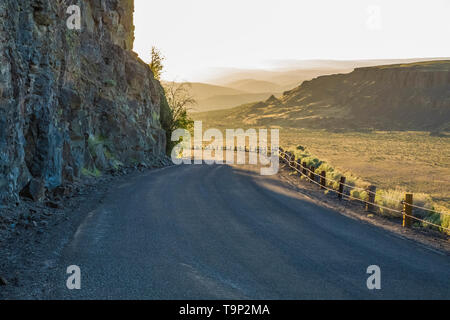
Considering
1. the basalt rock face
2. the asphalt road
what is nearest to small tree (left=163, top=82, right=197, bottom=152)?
the basalt rock face

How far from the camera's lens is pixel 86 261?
868 centimetres

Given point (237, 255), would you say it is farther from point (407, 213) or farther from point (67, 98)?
point (67, 98)

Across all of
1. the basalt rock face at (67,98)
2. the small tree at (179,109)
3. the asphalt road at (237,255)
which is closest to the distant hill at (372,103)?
Result: the small tree at (179,109)

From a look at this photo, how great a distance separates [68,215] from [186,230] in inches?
→ 166

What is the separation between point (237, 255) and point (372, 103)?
5765 inches

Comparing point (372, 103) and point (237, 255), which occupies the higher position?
point (372, 103)

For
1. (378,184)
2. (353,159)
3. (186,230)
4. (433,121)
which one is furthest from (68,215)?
A: (433,121)

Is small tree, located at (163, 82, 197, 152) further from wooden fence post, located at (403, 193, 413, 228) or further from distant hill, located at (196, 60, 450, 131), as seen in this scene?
distant hill, located at (196, 60, 450, 131)

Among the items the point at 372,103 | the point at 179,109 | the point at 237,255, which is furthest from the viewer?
the point at 372,103

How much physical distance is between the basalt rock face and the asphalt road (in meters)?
3.03

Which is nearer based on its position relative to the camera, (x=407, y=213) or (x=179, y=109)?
(x=407, y=213)

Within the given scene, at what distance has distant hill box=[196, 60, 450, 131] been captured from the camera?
124 meters

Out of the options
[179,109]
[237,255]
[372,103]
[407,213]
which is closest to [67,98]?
[237,255]

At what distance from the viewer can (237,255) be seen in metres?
9.30
